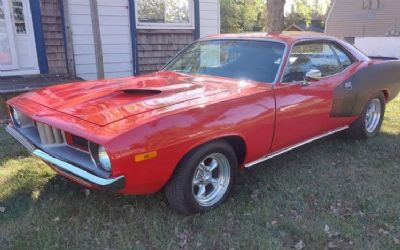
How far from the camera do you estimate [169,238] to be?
310 cm

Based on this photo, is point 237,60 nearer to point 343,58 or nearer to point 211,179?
point 211,179

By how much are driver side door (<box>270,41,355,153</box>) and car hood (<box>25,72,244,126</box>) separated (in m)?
0.57

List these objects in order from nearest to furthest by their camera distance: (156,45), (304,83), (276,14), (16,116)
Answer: (16,116) → (304,83) → (276,14) → (156,45)

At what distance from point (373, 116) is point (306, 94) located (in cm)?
204

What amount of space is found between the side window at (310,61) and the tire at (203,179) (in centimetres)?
110

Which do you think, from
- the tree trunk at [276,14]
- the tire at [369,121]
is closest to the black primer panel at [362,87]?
the tire at [369,121]

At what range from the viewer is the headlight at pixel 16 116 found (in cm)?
387

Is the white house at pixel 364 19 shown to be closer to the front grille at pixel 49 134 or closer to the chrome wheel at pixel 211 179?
the chrome wheel at pixel 211 179

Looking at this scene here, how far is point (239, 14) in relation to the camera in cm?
3341

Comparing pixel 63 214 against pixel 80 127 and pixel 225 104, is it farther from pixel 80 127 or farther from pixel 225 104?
pixel 225 104

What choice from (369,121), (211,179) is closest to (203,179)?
(211,179)

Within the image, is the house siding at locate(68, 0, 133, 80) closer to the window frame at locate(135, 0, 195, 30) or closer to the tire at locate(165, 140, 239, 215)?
the window frame at locate(135, 0, 195, 30)


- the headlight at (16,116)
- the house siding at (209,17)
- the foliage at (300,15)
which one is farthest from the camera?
the foliage at (300,15)

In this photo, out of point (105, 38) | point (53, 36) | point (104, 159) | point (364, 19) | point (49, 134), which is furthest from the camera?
point (364, 19)
